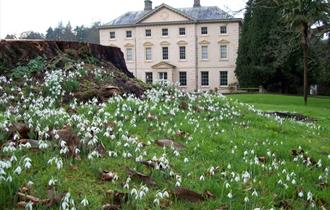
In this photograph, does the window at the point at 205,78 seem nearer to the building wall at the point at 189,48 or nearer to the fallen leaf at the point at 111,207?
the building wall at the point at 189,48

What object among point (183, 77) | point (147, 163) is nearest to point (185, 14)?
point (183, 77)

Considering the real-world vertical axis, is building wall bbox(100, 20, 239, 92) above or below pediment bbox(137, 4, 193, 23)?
below

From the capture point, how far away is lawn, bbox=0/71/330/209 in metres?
4.36

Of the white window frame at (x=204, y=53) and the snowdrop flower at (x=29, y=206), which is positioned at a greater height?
the white window frame at (x=204, y=53)

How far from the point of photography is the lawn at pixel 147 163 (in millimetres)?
4363

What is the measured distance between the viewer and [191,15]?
68.6m

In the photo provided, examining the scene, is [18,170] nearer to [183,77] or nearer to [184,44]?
[184,44]

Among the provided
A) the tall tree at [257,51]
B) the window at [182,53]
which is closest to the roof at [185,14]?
the window at [182,53]

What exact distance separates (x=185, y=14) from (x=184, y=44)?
4213 mm

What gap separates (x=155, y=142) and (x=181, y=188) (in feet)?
6.24

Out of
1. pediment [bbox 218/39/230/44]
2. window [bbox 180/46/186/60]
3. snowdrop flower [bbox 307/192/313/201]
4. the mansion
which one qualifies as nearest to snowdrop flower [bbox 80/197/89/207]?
snowdrop flower [bbox 307/192/313/201]

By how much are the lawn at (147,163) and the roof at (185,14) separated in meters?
59.2

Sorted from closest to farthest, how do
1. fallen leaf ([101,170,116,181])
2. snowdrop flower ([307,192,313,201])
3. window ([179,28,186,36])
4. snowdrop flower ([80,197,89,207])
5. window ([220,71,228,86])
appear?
snowdrop flower ([80,197,89,207]), fallen leaf ([101,170,116,181]), snowdrop flower ([307,192,313,201]), window ([220,71,228,86]), window ([179,28,186,36])

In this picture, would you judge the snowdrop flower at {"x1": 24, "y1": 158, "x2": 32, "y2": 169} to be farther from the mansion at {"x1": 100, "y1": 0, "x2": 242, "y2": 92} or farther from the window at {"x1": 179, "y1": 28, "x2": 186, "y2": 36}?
the window at {"x1": 179, "y1": 28, "x2": 186, "y2": 36}
